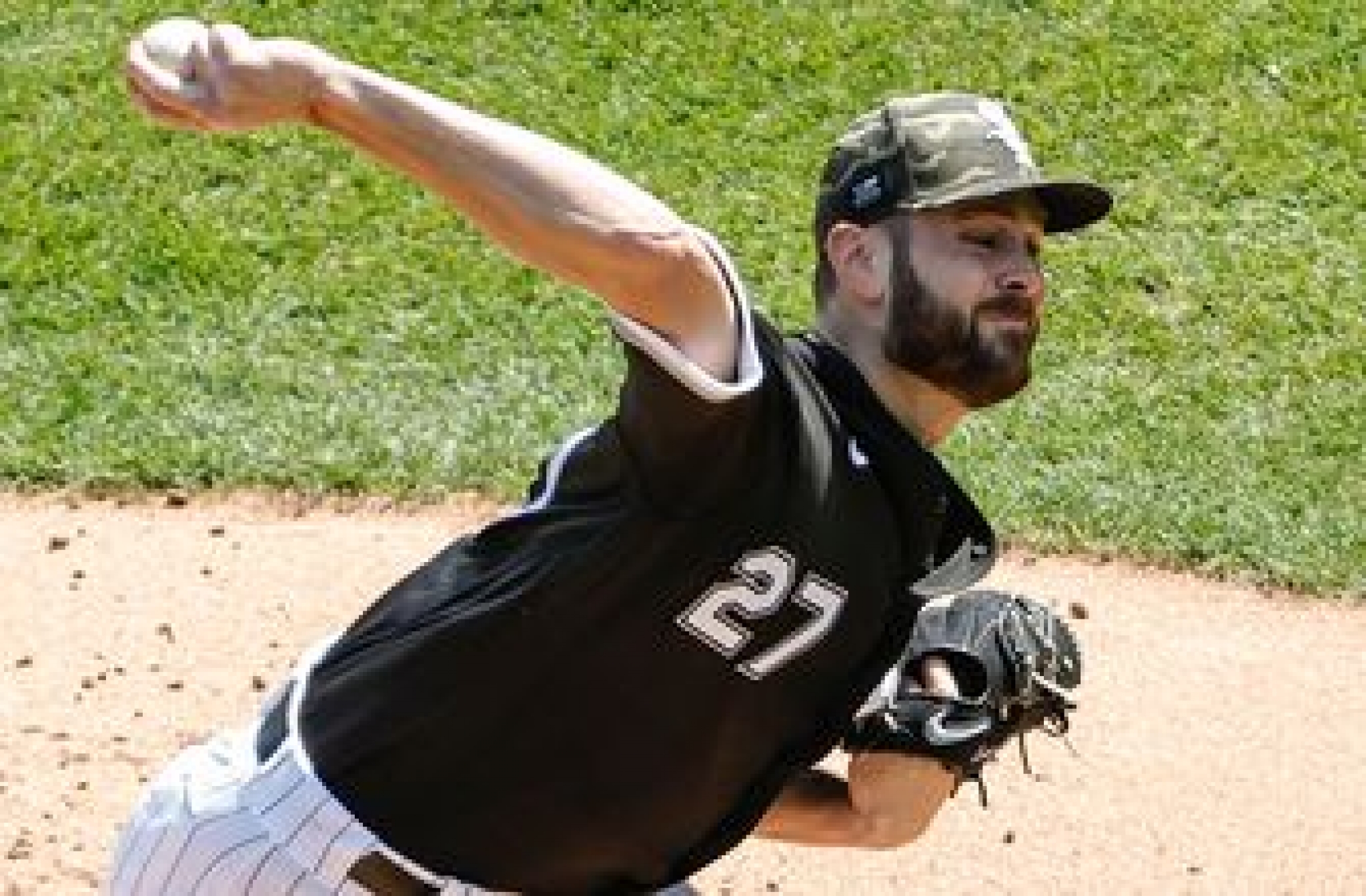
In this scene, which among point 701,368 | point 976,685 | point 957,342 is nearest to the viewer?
point 701,368

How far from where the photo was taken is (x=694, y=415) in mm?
3564

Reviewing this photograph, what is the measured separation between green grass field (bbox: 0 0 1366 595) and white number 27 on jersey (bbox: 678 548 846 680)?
389 cm

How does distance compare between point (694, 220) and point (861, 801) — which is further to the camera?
point (694, 220)

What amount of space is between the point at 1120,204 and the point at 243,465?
2.93 metres

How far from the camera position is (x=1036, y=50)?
9875 mm

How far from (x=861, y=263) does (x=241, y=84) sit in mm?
1004

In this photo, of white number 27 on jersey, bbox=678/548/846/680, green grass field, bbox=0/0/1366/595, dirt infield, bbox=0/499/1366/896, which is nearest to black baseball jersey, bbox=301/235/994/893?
white number 27 on jersey, bbox=678/548/846/680

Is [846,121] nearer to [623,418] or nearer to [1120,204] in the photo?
[1120,204]

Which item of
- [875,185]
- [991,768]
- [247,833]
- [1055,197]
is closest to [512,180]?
[875,185]

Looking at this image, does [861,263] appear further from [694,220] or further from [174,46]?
[694,220]

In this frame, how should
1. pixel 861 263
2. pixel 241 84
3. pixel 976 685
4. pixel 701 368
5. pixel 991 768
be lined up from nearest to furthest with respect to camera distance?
pixel 241 84, pixel 701 368, pixel 861 263, pixel 976 685, pixel 991 768

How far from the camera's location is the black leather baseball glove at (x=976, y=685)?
4.39 meters

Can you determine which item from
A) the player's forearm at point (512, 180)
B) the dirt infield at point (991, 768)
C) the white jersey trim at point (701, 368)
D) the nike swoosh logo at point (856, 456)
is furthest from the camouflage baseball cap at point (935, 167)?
the dirt infield at point (991, 768)

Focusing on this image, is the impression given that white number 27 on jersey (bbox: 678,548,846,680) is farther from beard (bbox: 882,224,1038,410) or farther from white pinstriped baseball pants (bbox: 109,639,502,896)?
white pinstriped baseball pants (bbox: 109,639,502,896)
